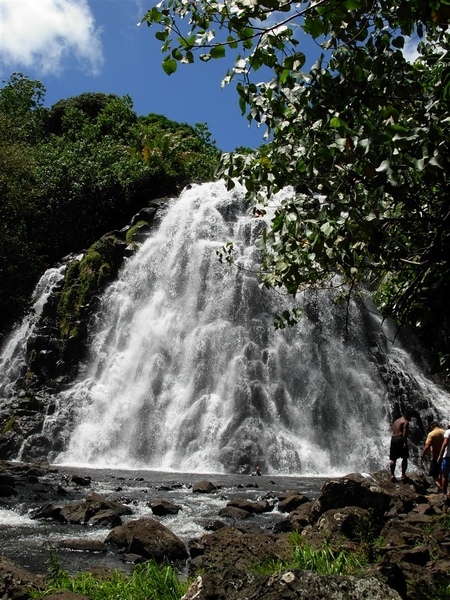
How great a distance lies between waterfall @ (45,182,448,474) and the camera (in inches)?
794

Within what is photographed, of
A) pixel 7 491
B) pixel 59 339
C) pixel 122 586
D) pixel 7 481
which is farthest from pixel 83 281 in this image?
pixel 122 586

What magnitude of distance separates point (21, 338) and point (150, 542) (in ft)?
67.8

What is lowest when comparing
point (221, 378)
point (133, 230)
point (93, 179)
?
point (221, 378)

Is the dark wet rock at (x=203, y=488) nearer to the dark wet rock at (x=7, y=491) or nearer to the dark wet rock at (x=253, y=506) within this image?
the dark wet rock at (x=253, y=506)

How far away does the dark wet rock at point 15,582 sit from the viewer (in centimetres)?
588

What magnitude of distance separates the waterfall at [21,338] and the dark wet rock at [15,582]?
1906cm

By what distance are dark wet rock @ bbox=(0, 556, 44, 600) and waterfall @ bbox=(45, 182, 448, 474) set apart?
1290 centimetres

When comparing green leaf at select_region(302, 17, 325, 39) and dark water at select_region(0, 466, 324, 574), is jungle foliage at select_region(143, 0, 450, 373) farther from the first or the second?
dark water at select_region(0, 466, 324, 574)

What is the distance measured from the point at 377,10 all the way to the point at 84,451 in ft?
60.9

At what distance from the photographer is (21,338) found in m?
27.3

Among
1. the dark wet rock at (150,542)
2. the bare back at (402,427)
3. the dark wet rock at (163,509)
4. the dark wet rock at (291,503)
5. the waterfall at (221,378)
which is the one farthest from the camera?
the waterfall at (221,378)

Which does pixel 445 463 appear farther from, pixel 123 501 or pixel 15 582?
pixel 15 582

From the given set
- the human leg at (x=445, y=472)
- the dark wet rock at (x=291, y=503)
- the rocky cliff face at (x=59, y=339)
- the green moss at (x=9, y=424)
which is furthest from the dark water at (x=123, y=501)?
the green moss at (x=9, y=424)

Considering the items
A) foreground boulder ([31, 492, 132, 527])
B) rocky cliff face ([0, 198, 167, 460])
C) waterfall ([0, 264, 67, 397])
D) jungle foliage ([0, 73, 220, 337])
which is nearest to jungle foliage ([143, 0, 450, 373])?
foreground boulder ([31, 492, 132, 527])
